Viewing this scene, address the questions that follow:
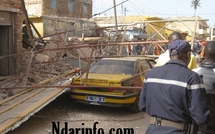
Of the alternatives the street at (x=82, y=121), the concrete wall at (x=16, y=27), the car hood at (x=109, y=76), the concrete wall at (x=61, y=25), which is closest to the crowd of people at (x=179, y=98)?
the street at (x=82, y=121)

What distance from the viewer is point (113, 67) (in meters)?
7.53

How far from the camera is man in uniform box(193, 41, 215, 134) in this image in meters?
2.66

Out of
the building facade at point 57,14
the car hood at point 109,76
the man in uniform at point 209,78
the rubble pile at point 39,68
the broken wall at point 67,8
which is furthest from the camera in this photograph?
the broken wall at point 67,8

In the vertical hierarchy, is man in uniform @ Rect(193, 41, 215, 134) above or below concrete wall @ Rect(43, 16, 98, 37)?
below

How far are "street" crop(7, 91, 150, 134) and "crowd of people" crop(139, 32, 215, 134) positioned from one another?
3.22 metres

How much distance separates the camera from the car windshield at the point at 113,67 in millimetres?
7312

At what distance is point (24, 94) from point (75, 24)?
16.2 meters

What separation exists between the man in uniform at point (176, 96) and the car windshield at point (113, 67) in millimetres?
4601

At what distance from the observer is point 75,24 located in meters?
22.8

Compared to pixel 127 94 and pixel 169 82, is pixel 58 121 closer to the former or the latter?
pixel 127 94

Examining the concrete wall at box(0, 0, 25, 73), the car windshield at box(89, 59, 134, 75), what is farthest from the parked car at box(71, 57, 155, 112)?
the concrete wall at box(0, 0, 25, 73)

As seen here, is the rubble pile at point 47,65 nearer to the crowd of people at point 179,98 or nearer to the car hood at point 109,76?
the car hood at point 109,76

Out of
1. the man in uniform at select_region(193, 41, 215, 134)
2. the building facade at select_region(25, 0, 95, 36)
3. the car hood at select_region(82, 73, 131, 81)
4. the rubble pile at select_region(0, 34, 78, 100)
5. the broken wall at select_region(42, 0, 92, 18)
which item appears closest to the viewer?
the man in uniform at select_region(193, 41, 215, 134)

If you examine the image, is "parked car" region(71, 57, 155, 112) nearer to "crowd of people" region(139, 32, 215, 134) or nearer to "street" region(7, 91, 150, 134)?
"street" region(7, 91, 150, 134)
